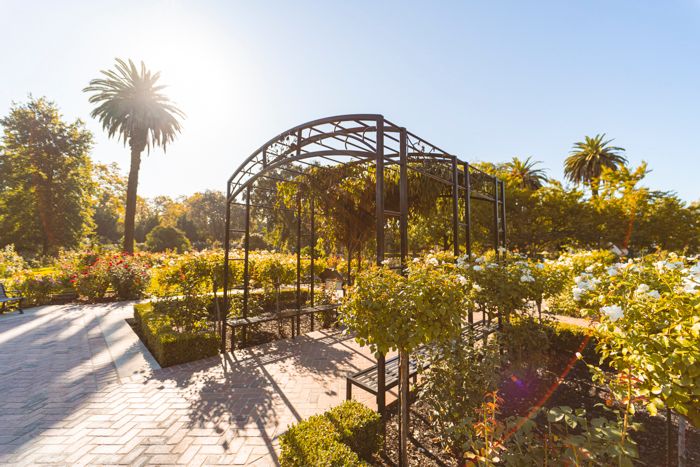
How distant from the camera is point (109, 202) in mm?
31312

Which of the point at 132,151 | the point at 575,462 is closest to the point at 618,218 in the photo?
the point at 575,462

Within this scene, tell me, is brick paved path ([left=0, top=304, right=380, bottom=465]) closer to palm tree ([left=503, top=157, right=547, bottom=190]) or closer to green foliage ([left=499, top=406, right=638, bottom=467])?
green foliage ([left=499, top=406, right=638, bottom=467])

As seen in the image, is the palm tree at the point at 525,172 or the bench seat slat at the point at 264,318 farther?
the palm tree at the point at 525,172

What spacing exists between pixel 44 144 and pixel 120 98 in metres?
9.24

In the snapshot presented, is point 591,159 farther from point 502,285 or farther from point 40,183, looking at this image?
point 40,183

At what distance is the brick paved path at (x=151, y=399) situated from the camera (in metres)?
3.07

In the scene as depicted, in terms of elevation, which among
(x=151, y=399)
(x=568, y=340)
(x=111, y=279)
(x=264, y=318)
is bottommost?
(x=151, y=399)

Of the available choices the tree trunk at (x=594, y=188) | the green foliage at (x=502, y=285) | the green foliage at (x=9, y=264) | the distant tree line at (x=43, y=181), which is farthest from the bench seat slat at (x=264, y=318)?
the distant tree line at (x=43, y=181)

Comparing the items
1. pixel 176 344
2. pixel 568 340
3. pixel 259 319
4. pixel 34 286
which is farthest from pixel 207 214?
pixel 568 340

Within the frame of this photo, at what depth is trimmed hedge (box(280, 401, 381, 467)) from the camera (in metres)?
2.28

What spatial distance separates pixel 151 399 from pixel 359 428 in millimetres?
3257

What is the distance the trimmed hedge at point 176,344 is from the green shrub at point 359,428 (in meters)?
3.87

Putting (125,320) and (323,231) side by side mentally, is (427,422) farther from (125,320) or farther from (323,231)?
(125,320)

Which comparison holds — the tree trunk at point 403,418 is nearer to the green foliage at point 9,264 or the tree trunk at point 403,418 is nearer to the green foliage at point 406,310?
the green foliage at point 406,310
